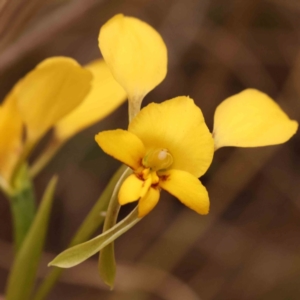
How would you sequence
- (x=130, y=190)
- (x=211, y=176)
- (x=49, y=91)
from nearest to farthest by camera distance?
1. (x=130, y=190)
2. (x=49, y=91)
3. (x=211, y=176)

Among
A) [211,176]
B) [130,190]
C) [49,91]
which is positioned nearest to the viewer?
[130,190]

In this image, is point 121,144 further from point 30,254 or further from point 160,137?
point 30,254

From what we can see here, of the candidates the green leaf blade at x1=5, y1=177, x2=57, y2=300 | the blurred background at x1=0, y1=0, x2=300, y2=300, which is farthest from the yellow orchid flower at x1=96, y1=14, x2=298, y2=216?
the blurred background at x1=0, y1=0, x2=300, y2=300

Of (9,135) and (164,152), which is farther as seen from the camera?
(9,135)

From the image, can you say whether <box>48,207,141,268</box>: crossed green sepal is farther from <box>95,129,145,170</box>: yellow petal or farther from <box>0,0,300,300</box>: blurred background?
<box>0,0,300,300</box>: blurred background

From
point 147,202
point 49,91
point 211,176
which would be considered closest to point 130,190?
point 147,202

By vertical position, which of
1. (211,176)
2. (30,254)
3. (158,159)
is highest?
(158,159)
